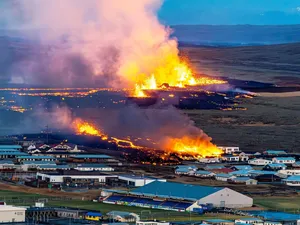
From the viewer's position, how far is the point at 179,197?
5056 cm

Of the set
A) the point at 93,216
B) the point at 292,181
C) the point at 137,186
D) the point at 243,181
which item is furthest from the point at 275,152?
the point at 93,216

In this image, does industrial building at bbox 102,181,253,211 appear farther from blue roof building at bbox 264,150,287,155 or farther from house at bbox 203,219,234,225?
blue roof building at bbox 264,150,287,155

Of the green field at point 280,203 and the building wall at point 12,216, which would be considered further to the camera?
the green field at point 280,203

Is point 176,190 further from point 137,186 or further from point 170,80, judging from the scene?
point 170,80

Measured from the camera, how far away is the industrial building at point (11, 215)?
4122 cm

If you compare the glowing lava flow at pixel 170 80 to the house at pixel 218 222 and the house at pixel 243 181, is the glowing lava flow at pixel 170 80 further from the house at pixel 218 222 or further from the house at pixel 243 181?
Result: the house at pixel 218 222

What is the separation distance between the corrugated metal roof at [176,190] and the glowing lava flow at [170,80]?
33.7 m

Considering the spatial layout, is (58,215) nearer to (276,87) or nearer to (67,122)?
(67,122)

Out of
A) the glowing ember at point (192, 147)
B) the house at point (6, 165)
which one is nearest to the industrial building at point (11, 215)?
the house at point (6, 165)

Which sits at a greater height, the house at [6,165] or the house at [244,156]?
the house at [244,156]

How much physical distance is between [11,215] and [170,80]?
54.3m

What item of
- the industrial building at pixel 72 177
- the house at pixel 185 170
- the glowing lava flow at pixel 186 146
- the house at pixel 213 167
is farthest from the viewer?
the glowing lava flow at pixel 186 146

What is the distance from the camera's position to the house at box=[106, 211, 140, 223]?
43781mm

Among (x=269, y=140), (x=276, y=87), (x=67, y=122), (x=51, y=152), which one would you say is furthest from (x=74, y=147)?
(x=276, y=87)
